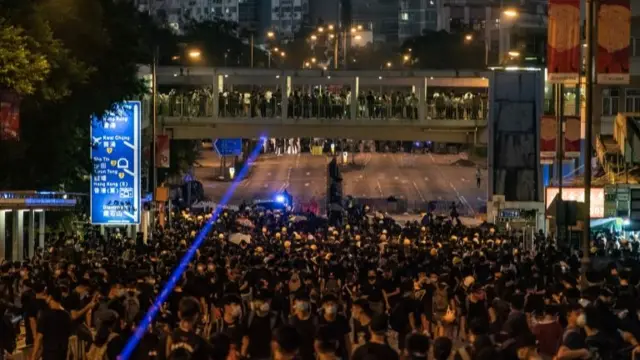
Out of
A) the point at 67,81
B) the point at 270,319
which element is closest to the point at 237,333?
the point at 270,319

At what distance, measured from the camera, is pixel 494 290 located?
66.1 feet

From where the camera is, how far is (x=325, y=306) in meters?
15.4

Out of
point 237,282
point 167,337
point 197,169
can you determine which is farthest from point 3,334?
point 197,169

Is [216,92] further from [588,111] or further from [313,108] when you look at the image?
[588,111]

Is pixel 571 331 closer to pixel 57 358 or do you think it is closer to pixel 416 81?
pixel 57 358

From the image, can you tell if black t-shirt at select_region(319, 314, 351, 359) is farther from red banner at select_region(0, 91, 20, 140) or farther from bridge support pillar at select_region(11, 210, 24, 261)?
bridge support pillar at select_region(11, 210, 24, 261)

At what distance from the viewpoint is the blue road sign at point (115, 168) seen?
40.3m

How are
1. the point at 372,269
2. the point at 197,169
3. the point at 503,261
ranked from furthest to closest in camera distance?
the point at 197,169 < the point at 503,261 < the point at 372,269

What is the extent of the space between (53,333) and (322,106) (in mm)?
48219

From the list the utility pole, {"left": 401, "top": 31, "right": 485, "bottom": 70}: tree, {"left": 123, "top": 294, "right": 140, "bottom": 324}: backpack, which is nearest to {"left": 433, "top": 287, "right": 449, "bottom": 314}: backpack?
the utility pole

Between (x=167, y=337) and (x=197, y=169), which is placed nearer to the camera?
(x=167, y=337)

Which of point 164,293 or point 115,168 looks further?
point 115,168

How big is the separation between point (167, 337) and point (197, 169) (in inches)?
3766

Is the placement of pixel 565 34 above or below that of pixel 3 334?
above
